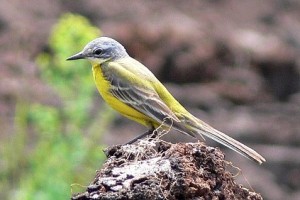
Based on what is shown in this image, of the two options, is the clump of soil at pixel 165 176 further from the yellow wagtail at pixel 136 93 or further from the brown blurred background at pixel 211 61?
the brown blurred background at pixel 211 61

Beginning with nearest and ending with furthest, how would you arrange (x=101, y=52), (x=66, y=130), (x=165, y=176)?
(x=165, y=176) < (x=101, y=52) < (x=66, y=130)

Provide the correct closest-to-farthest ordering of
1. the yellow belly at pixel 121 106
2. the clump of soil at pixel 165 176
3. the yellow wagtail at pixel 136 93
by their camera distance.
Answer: the clump of soil at pixel 165 176 → the yellow wagtail at pixel 136 93 → the yellow belly at pixel 121 106

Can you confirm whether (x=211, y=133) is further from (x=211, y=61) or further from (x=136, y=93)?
(x=211, y=61)

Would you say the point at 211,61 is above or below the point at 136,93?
above

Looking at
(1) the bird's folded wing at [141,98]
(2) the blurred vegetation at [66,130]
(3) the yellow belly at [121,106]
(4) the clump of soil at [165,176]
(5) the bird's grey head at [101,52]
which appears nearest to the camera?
(4) the clump of soil at [165,176]

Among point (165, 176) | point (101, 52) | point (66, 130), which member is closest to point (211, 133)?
point (101, 52)

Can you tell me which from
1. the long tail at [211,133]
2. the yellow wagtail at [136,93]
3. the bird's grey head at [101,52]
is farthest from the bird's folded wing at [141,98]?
the bird's grey head at [101,52]
